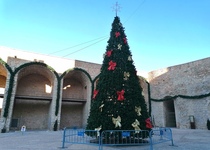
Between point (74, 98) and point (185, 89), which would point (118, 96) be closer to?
point (74, 98)

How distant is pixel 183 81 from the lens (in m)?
A: 18.4

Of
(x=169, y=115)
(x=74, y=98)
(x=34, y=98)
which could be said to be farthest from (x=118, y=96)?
(x=169, y=115)

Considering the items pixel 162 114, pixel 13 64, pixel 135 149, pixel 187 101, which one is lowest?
pixel 135 149

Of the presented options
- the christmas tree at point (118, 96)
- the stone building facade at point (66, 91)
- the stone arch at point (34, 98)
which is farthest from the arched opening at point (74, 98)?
the christmas tree at point (118, 96)

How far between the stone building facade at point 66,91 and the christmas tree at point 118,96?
995 centimetres

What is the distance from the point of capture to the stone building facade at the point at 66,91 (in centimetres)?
1540

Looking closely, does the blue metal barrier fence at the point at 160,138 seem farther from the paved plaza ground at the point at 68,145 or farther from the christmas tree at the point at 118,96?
the christmas tree at the point at 118,96

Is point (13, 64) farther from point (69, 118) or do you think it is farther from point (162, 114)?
point (162, 114)

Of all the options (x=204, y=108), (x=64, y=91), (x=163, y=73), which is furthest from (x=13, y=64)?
(x=204, y=108)

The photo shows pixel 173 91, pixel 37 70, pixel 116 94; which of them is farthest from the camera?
Result: pixel 173 91

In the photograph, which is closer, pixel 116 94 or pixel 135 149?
pixel 135 149

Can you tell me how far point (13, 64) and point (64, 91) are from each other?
6.63m

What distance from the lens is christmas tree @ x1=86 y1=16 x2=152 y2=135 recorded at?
686 cm

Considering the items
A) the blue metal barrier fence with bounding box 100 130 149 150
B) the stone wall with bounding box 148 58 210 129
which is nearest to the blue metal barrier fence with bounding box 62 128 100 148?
the blue metal barrier fence with bounding box 100 130 149 150
